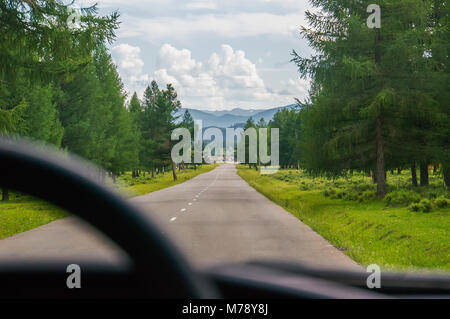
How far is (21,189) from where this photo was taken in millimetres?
728

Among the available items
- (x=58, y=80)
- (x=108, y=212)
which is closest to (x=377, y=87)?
(x=58, y=80)

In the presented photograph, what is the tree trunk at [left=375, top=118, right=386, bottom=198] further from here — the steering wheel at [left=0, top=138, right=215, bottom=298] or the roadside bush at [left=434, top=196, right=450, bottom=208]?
the steering wheel at [left=0, top=138, right=215, bottom=298]

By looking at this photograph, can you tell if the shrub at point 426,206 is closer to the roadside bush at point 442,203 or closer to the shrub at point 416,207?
the shrub at point 416,207

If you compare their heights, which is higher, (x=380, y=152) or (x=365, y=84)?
(x=365, y=84)

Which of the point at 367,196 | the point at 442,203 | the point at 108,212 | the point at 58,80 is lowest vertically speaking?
the point at 367,196

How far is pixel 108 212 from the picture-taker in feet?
2.55

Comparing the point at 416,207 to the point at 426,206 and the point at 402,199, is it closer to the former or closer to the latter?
the point at 426,206

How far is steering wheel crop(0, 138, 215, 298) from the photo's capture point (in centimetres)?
73

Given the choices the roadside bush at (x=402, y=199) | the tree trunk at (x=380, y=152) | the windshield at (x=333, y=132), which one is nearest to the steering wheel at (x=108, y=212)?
the windshield at (x=333, y=132)

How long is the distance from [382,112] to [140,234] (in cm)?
2309

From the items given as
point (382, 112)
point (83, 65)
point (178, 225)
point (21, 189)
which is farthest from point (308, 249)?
point (382, 112)

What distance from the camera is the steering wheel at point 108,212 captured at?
0.73 m

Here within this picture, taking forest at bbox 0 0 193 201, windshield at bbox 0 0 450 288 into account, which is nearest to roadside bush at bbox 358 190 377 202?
windshield at bbox 0 0 450 288
